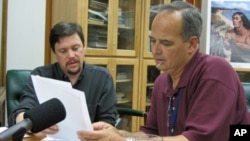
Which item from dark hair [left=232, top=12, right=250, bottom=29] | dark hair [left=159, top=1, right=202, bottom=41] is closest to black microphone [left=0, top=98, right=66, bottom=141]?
dark hair [left=159, top=1, right=202, bottom=41]

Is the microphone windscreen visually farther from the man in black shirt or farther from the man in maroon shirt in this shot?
the man in black shirt

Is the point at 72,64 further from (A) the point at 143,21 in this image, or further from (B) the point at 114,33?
(A) the point at 143,21

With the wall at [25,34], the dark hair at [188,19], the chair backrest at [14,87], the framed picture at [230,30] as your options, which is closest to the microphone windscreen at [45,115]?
the dark hair at [188,19]

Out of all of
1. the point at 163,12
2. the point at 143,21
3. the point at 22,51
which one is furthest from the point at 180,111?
the point at 143,21

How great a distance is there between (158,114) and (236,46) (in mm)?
2031

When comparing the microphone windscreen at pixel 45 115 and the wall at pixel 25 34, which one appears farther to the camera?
the wall at pixel 25 34

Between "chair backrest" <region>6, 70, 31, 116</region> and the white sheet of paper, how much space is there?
0.77 meters

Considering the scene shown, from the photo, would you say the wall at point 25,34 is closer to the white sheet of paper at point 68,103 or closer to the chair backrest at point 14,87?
the chair backrest at point 14,87

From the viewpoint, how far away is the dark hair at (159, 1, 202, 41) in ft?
3.88

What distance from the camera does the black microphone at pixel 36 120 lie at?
622 millimetres

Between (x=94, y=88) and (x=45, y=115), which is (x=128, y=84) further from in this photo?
(x=45, y=115)

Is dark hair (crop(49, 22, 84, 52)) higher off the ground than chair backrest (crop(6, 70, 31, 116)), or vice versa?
dark hair (crop(49, 22, 84, 52))

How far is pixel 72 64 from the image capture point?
1.79 meters

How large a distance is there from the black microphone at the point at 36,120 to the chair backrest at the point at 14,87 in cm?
126
